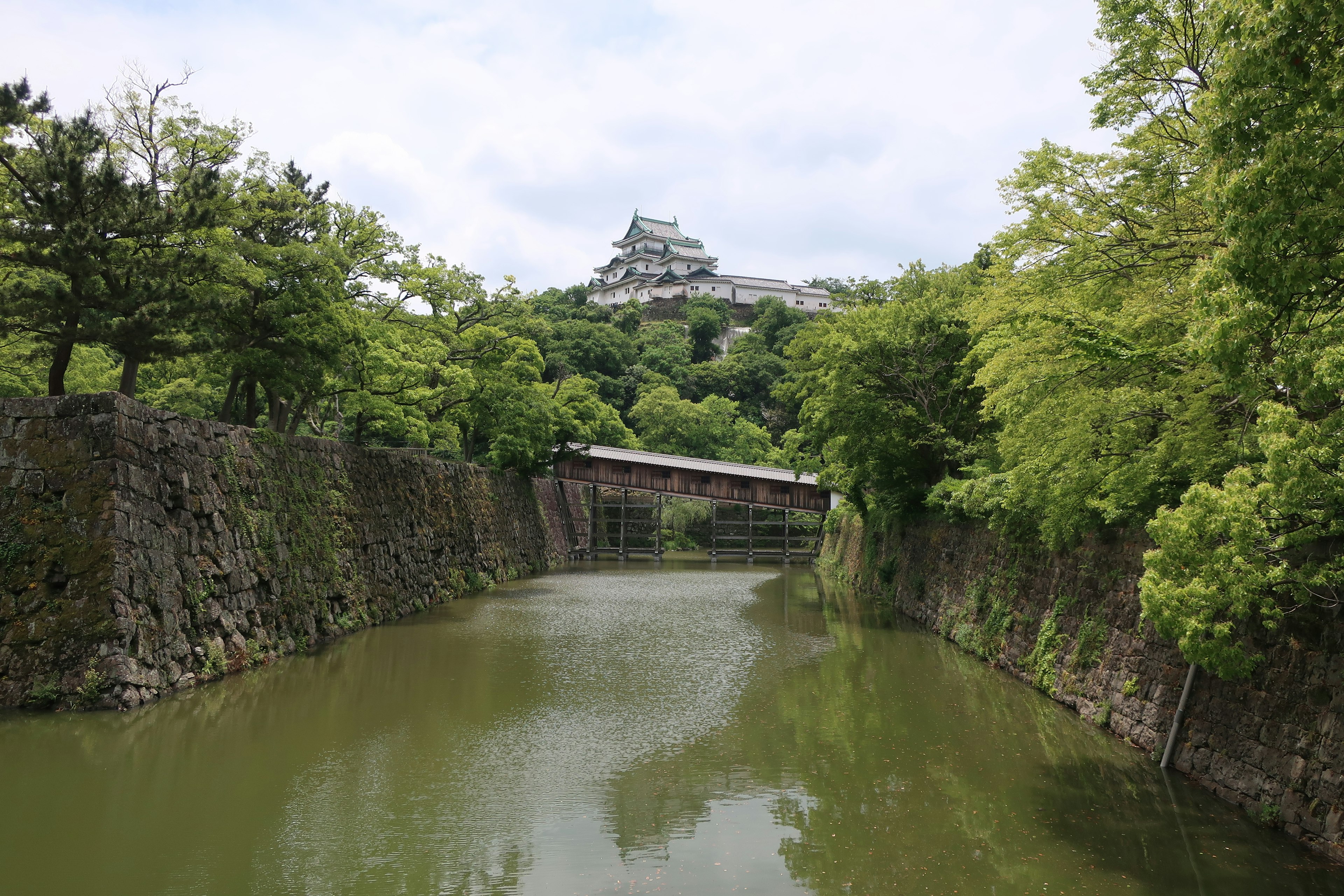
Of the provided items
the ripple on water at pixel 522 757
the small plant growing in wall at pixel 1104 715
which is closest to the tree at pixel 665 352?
the ripple on water at pixel 522 757

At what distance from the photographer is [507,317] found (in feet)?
77.3

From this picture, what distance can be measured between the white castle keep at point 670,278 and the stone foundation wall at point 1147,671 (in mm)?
61994

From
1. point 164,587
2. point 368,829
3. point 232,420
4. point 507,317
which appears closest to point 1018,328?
point 368,829

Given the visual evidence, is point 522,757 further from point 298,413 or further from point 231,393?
point 298,413

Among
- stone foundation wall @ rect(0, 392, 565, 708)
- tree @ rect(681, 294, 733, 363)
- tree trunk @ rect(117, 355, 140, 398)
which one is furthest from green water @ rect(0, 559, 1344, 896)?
tree @ rect(681, 294, 733, 363)

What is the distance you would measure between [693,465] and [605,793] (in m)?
29.0

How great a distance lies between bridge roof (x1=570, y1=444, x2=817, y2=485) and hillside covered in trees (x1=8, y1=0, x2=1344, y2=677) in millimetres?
12533

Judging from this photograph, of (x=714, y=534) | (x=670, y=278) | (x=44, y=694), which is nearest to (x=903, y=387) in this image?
(x=44, y=694)

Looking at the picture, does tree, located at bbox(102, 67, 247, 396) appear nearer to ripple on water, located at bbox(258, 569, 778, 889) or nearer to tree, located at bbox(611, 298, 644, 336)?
ripple on water, located at bbox(258, 569, 778, 889)

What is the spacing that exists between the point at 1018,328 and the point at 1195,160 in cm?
208

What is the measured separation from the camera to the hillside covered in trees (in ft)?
13.4

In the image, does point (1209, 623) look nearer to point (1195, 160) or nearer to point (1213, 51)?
point (1195, 160)

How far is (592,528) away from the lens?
3700cm

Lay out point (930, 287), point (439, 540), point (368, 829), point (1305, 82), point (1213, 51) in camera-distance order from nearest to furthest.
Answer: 1. point (1305, 82)
2. point (368, 829)
3. point (1213, 51)
4. point (930, 287)
5. point (439, 540)
